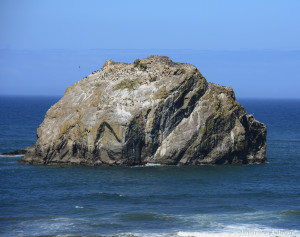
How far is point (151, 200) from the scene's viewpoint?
175ft

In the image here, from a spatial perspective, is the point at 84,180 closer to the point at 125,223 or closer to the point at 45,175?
the point at 45,175

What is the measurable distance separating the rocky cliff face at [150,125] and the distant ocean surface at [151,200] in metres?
1.90

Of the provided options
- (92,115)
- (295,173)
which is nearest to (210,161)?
(295,173)

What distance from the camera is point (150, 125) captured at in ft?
222

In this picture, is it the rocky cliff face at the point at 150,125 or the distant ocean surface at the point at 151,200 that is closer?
the distant ocean surface at the point at 151,200

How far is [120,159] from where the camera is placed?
6781 centimetres

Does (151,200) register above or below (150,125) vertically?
below

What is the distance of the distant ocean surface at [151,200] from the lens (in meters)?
44.6

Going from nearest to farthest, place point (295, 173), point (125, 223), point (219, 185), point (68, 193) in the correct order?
point (125, 223) < point (68, 193) < point (219, 185) < point (295, 173)

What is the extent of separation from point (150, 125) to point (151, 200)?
51.7 feet

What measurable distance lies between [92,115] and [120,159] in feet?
19.1

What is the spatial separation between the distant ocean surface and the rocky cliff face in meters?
1.90

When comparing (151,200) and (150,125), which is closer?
(151,200)

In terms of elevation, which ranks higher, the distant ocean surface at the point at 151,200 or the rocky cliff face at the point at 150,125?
the rocky cliff face at the point at 150,125
